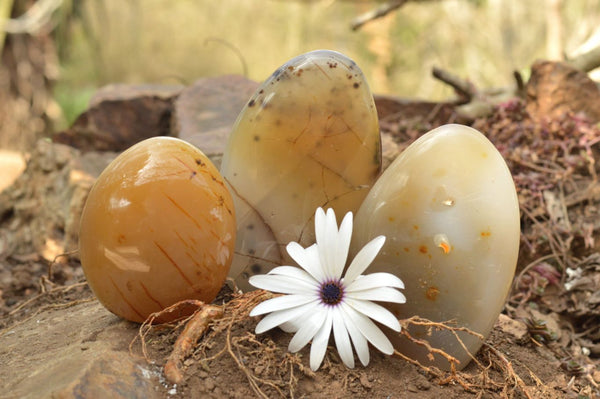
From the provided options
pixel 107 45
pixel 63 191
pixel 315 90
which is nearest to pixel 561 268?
pixel 315 90

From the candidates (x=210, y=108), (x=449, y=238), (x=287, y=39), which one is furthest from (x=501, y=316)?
(x=287, y=39)

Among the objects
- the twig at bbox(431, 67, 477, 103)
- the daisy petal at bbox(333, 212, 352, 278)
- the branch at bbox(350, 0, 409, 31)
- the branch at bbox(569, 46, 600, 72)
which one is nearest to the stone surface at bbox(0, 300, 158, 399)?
the daisy petal at bbox(333, 212, 352, 278)

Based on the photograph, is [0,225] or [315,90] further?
[0,225]

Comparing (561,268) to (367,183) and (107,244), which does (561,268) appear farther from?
(107,244)

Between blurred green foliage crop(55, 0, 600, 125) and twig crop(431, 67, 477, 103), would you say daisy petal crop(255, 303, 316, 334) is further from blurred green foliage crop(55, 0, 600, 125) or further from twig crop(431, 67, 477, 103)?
blurred green foliage crop(55, 0, 600, 125)

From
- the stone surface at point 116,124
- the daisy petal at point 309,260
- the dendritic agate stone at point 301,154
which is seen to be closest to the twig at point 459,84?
the stone surface at point 116,124

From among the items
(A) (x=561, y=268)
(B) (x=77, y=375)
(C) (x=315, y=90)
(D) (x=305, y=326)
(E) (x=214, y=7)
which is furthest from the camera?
(E) (x=214, y=7)

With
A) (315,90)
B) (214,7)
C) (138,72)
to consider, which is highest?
(315,90)
